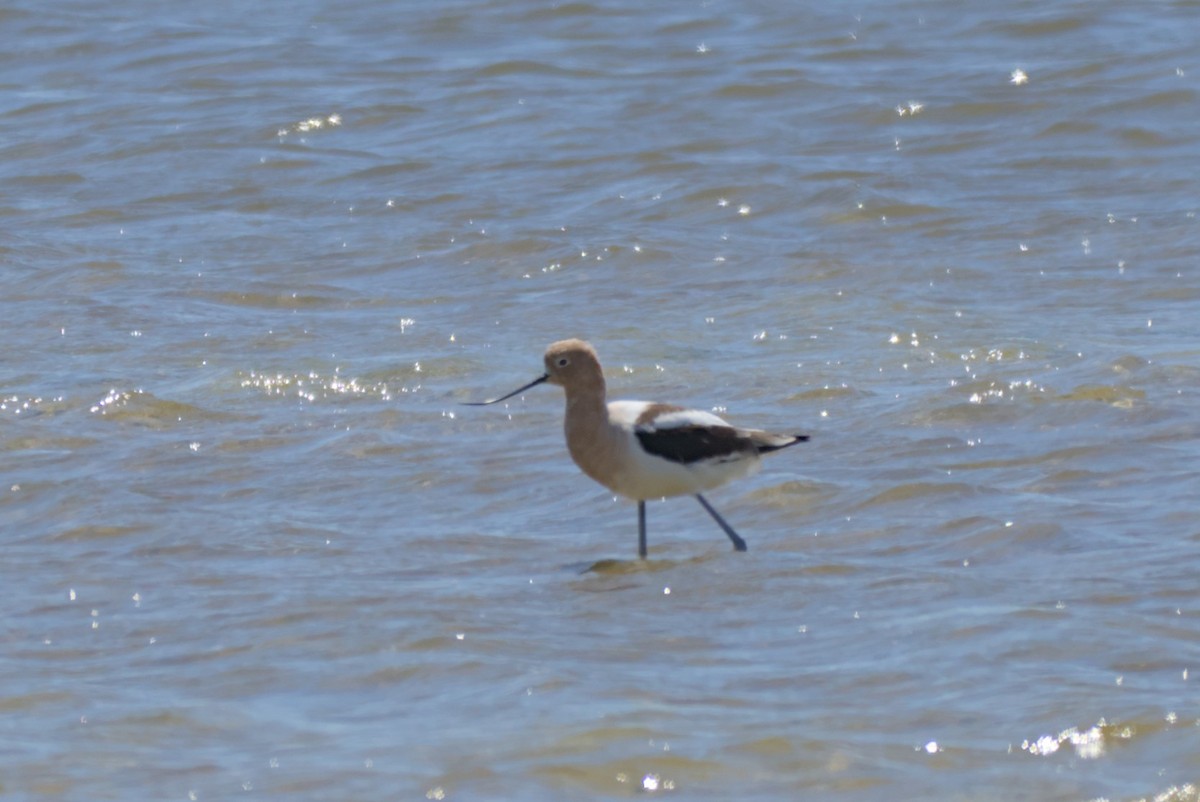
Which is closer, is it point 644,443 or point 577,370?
point 644,443

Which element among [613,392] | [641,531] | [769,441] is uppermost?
[769,441]

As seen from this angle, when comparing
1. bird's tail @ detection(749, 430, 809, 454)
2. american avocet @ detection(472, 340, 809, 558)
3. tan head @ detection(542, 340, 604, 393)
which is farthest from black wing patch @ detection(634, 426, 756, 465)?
tan head @ detection(542, 340, 604, 393)

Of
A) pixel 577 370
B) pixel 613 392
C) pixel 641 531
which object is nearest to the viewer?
pixel 641 531

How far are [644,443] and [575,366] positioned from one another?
0.35m

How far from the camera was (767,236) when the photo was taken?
1111 cm

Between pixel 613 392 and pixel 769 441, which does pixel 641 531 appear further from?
pixel 613 392

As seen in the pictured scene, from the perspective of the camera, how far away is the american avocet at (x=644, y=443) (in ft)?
21.0

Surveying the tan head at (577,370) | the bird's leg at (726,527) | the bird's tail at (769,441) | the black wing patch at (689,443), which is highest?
the tan head at (577,370)

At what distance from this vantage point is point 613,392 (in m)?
8.63

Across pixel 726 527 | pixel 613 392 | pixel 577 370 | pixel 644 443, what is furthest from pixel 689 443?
pixel 613 392

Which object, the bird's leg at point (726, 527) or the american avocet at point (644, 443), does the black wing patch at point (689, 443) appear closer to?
the american avocet at point (644, 443)

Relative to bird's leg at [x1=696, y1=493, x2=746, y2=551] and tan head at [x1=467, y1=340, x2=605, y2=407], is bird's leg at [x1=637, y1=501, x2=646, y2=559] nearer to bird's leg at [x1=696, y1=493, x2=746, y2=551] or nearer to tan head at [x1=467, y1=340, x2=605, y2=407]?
bird's leg at [x1=696, y1=493, x2=746, y2=551]

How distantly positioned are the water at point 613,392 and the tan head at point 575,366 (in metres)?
0.51

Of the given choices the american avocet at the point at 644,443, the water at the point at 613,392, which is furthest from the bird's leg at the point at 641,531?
the water at the point at 613,392
